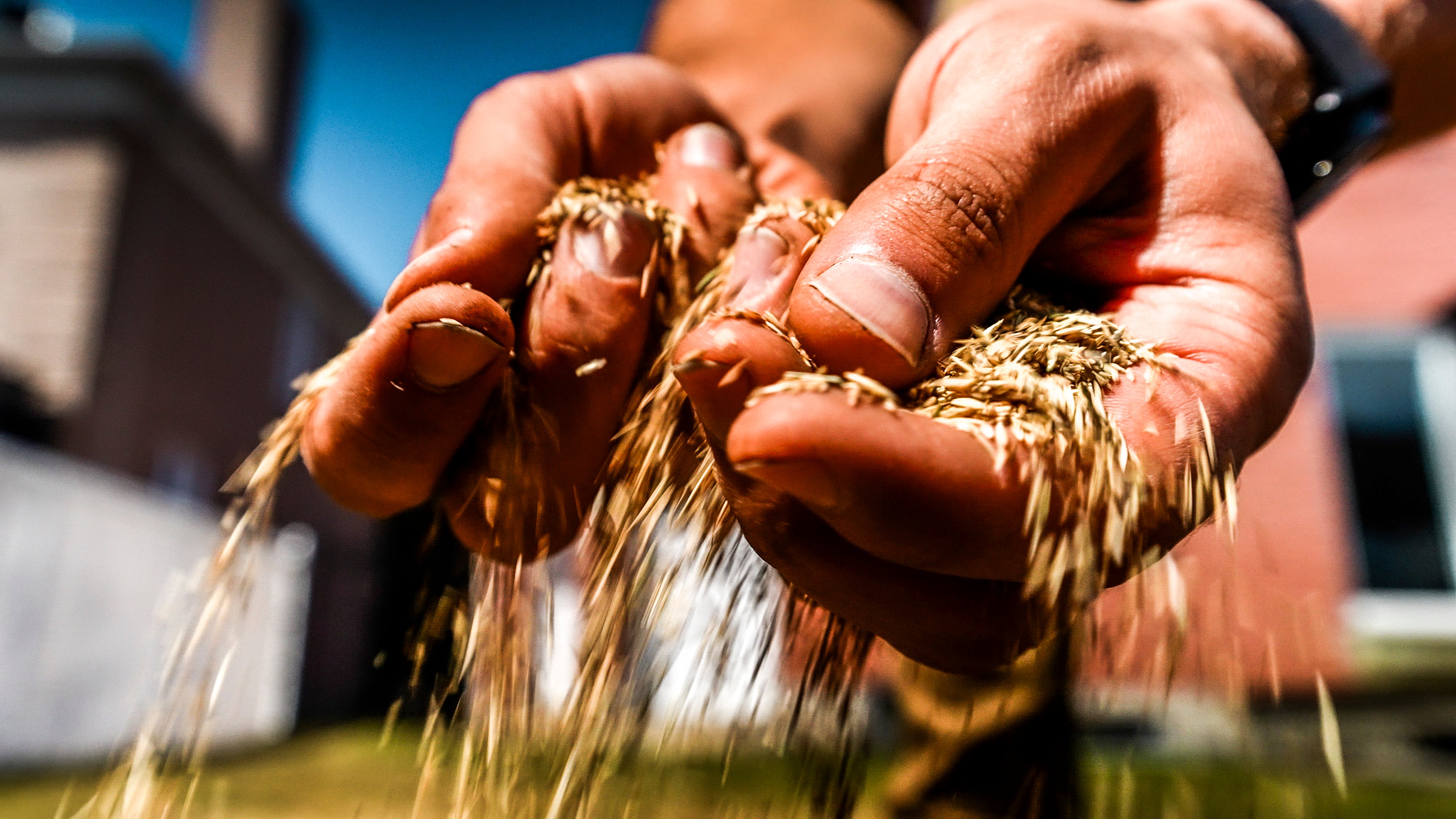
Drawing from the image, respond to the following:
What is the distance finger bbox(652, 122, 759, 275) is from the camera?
4.24 ft

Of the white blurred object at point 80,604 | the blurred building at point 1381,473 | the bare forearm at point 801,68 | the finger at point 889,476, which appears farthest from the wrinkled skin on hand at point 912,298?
the blurred building at point 1381,473

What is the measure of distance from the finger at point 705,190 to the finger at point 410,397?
1.18 ft

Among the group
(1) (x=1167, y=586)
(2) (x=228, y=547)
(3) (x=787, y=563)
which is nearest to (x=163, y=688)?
(2) (x=228, y=547)

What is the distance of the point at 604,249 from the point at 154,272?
32.9ft

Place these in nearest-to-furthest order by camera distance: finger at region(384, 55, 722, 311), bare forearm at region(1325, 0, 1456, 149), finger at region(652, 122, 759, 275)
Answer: finger at region(384, 55, 722, 311) < finger at region(652, 122, 759, 275) < bare forearm at region(1325, 0, 1456, 149)

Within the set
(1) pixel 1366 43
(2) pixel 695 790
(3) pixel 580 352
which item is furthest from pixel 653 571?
(1) pixel 1366 43

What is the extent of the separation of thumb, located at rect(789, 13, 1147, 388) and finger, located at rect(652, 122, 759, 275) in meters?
0.37

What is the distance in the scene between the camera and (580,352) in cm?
116

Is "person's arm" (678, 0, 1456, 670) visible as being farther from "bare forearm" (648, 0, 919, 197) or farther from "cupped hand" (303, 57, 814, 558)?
"bare forearm" (648, 0, 919, 197)

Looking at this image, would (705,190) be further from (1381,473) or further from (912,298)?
(1381,473)

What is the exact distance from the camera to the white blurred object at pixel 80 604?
4738mm

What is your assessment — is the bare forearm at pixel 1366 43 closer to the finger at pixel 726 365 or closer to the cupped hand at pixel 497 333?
the cupped hand at pixel 497 333

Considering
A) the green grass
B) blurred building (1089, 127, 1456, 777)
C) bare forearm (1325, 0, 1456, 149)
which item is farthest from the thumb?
blurred building (1089, 127, 1456, 777)

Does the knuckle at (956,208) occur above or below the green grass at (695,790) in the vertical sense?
above
